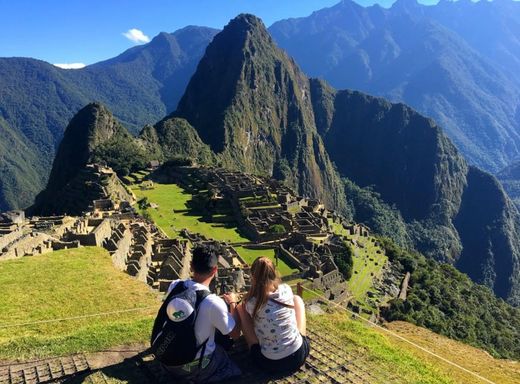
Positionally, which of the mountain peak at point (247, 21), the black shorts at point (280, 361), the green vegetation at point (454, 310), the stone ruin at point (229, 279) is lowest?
the green vegetation at point (454, 310)

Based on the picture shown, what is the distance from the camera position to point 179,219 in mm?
49531

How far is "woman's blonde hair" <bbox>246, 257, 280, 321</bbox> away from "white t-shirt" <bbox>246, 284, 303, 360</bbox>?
0.08 m

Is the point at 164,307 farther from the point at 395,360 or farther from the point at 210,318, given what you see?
the point at 395,360


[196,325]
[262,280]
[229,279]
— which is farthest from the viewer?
[229,279]

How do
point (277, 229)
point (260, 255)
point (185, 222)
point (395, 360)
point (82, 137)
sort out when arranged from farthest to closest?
point (82, 137) → point (185, 222) → point (277, 229) → point (260, 255) → point (395, 360)

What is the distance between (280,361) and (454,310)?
49128 mm

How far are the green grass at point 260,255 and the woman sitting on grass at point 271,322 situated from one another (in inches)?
1177

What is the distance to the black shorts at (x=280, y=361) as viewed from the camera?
655 cm

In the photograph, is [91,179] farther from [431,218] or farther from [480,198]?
[480,198]

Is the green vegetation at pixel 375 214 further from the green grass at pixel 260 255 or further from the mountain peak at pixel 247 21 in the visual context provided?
the green grass at pixel 260 255

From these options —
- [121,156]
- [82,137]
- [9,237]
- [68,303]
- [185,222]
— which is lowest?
[185,222]

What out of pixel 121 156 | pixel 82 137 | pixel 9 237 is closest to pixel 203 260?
pixel 9 237

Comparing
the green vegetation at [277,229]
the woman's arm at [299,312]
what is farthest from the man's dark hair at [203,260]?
the green vegetation at [277,229]

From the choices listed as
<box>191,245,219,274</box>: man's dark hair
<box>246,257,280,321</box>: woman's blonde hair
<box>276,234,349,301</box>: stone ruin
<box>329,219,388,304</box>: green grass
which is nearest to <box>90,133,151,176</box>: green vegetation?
<box>329,219,388,304</box>: green grass
